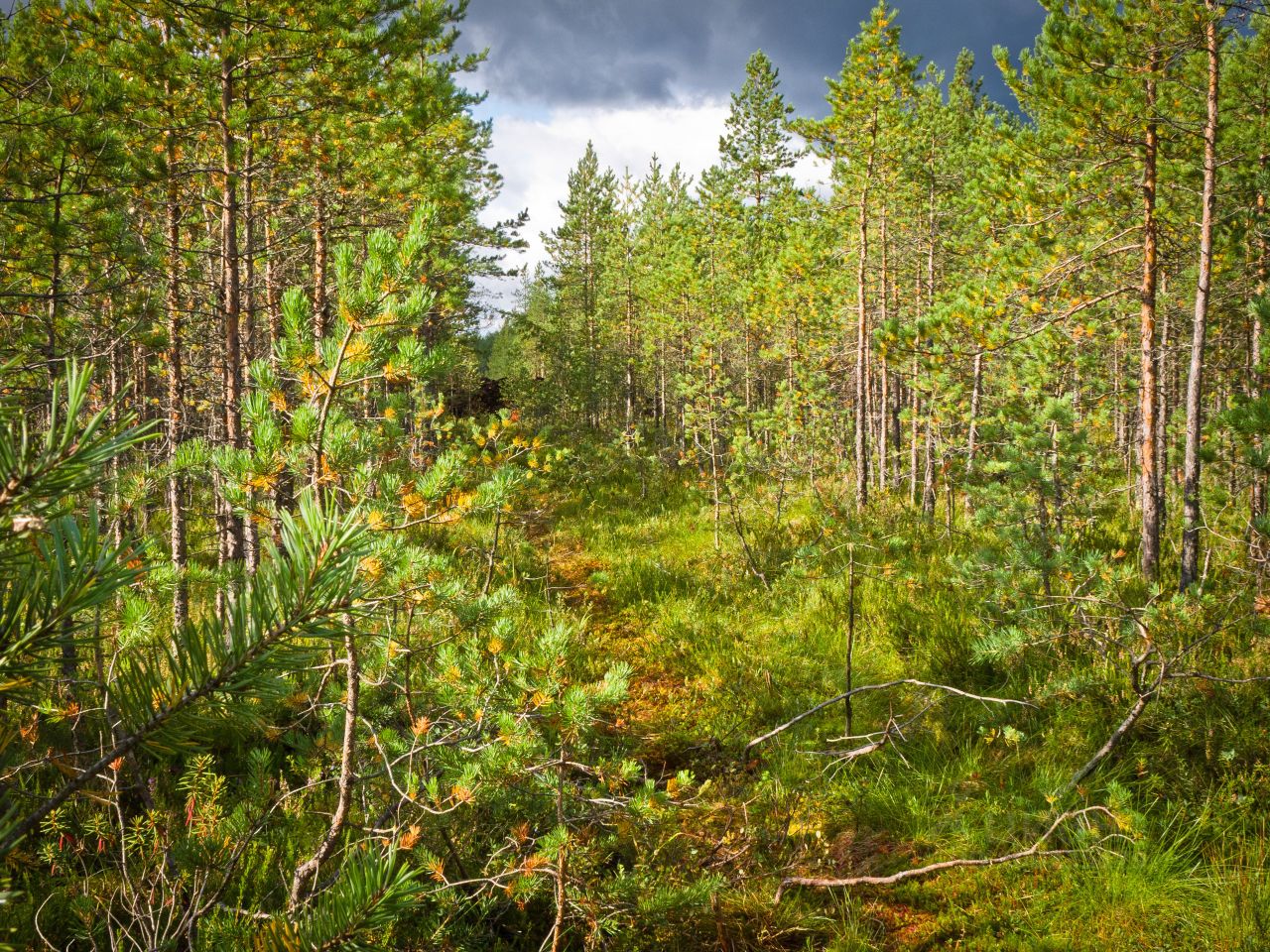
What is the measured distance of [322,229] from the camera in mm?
6875

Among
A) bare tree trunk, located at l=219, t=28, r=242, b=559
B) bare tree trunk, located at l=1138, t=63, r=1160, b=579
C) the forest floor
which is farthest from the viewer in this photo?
bare tree trunk, located at l=1138, t=63, r=1160, b=579

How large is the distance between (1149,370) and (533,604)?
736cm

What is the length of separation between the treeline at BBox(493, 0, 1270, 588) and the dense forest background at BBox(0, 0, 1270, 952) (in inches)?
3.4

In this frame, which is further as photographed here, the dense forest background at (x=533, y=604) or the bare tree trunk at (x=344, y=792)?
the bare tree trunk at (x=344, y=792)

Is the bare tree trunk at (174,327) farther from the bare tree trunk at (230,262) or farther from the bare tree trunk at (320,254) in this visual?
the bare tree trunk at (320,254)

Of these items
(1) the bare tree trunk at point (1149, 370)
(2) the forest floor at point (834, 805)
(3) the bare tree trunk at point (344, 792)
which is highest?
(1) the bare tree trunk at point (1149, 370)

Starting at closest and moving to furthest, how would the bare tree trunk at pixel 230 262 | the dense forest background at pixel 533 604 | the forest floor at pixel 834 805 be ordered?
the dense forest background at pixel 533 604 < the forest floor at pixel 834 805 < the bare tree trunk at pixel 230 262

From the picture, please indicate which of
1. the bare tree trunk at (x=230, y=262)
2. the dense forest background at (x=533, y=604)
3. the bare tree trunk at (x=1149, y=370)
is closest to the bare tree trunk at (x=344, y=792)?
the dense forest background at (x=533, y=604)

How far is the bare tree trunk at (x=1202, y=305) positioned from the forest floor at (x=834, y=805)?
2.26 meters

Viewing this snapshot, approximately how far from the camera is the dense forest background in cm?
187

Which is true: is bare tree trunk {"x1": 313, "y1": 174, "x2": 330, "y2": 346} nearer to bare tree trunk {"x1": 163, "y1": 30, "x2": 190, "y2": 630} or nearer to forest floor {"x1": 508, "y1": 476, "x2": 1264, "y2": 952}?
bare tree trunk {"x1": 163, "y1": 30, "x2": 190, "y2": 630}

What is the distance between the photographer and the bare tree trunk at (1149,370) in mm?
6414

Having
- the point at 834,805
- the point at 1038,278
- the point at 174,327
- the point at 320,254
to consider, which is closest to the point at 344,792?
the point at 834,805

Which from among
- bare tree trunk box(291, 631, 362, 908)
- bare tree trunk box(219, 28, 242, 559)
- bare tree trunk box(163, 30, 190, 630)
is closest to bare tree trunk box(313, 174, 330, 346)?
bare tree trunk box(219, 28, 242, 559)
